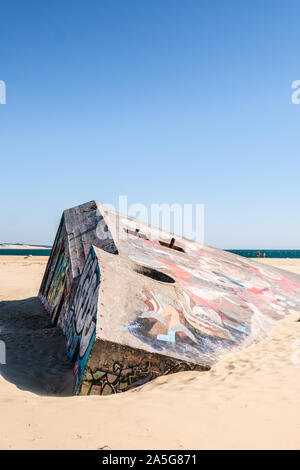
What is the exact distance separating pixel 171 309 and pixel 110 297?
1.35 meters

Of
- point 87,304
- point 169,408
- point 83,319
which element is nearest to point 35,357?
point 83,319

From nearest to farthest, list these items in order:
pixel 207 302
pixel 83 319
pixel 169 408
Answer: pixel 169 408 < pixel 83 319 < pixel 207 302

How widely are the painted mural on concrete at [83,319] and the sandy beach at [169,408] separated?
41 centimetres

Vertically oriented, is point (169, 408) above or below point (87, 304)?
below

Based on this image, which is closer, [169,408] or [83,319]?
[169,408]

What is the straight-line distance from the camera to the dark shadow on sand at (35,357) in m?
5.84

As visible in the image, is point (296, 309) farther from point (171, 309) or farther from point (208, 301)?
point (171, 309)

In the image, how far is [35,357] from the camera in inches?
287

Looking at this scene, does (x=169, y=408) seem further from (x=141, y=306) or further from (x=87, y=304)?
(x=87, y=304)

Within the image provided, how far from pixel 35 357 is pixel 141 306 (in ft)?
8.53
